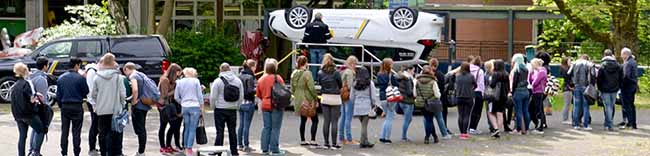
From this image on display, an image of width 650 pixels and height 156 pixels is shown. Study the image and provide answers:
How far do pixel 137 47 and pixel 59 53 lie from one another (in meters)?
1.81

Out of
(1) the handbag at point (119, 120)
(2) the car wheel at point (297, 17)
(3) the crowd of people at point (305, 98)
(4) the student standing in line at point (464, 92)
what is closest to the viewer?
(1) the handbag at point (119, 120)

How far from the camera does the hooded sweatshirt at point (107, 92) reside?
13.7 meters

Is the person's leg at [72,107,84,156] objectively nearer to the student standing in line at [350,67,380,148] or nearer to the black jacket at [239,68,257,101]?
the black jacket at [239,68,257,101]

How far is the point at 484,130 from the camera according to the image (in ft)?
62.3

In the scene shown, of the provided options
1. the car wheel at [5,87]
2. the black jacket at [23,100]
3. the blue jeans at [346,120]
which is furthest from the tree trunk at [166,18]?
the black jacket at [23,100]

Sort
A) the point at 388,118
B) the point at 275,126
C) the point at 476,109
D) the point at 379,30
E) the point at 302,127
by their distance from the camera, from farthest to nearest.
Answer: the point at 379,30, the point at 476,109, the point at 388,118, the point at 302,127, the point at 275,126

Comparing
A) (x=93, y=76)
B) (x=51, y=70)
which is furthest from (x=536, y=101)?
(x=51, y=70)

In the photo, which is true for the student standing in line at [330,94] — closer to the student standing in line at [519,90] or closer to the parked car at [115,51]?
the student standing in line at [519,90]

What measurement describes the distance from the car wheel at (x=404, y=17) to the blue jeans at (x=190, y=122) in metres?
8.76

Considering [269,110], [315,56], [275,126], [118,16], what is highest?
[118,16]

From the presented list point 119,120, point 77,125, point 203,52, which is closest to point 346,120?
point 119,120

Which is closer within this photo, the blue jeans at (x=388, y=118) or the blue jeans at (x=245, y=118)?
the blue jeans at (x=245, y=118)

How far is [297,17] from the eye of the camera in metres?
23.0

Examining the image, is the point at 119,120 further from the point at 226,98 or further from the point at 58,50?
the point at 58,50
